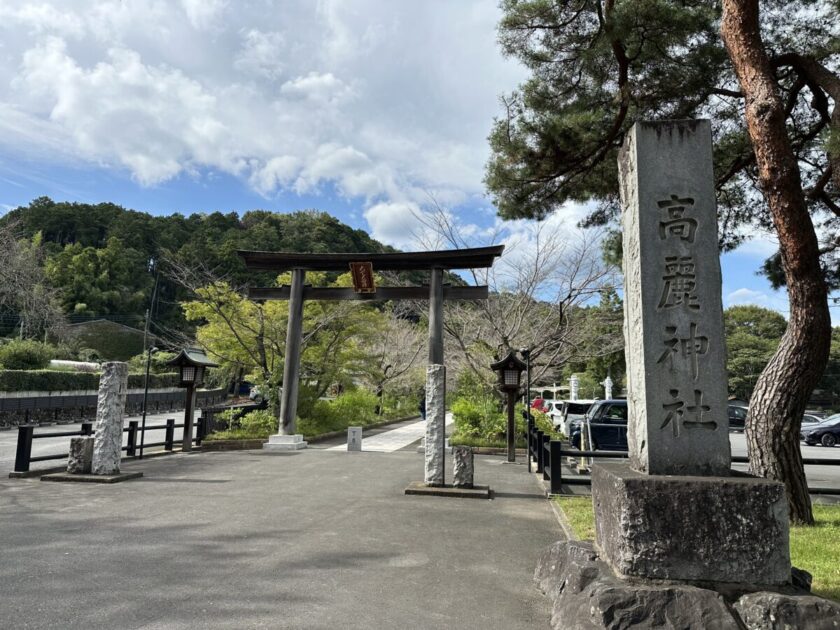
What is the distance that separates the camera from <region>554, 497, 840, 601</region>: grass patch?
14.1 ft

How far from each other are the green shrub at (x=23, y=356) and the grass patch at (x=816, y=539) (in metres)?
26.8

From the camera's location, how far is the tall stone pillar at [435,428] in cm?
864

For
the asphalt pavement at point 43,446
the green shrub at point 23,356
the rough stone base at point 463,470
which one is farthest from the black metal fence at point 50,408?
the rough stone base at point 463,470

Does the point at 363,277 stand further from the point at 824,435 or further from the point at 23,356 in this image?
the point at 824,435

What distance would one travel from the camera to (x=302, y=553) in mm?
5051

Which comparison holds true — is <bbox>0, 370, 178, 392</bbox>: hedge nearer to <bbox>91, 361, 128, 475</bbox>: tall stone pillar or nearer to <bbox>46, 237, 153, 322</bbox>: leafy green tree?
<bbox>91, 361, 128, 475</bbox>: tall stone pillar

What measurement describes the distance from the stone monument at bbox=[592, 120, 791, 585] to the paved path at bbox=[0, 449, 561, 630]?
1116 millimetres

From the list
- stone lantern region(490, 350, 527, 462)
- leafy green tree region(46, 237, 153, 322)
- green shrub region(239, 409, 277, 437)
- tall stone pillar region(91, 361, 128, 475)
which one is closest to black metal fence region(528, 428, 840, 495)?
stone lantern region(490, 350, 527, 462)

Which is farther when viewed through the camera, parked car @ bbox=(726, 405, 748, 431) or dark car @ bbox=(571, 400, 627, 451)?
parked car @ bbox=(726, 405, 748, 431)

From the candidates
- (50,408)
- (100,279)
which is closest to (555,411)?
(50,408)

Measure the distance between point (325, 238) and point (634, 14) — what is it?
37782 millimetres

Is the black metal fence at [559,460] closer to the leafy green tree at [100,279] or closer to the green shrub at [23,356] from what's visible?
the green shrub at [23,356]

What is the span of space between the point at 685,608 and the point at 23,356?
97.6 ft

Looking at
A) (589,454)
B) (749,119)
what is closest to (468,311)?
(589,454)
